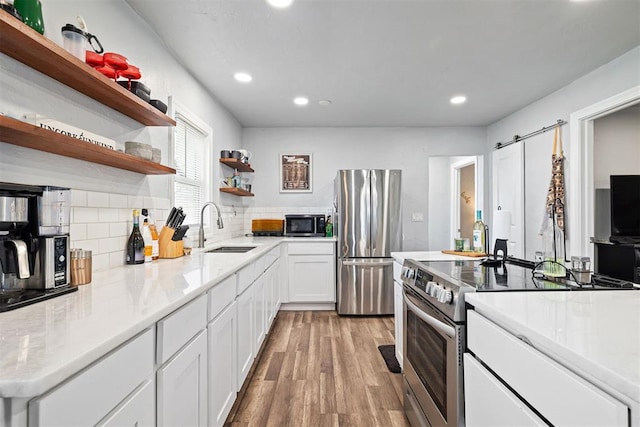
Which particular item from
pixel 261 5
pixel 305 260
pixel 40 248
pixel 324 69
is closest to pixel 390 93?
pixel 324 69

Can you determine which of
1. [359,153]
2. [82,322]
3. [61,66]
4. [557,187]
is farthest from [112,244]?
[557,187]

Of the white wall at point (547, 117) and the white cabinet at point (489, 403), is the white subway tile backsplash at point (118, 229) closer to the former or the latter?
the white cabinet at point (489, 403)

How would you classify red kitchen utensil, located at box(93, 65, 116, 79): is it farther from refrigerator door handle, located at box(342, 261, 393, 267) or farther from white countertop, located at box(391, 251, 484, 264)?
refrigerator door handle, located at box(342, 261, 393, 267)

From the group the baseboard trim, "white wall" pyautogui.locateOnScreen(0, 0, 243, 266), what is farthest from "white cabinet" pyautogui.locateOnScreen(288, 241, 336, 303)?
"white wall" pyautogui.locateOnScreen(0, 0, 243, 266)

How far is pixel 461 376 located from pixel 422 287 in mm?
455

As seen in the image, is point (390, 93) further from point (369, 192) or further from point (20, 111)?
point (20, 111)

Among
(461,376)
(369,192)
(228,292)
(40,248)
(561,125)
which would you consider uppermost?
(561,125)

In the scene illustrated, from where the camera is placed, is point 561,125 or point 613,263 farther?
point 561,125

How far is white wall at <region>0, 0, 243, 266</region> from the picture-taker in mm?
1197

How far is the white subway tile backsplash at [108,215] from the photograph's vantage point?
1.63m

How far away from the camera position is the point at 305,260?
3.92 metres

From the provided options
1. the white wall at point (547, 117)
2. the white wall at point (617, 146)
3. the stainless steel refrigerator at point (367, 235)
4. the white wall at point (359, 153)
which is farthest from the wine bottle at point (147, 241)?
the white wall at point (617, 146)

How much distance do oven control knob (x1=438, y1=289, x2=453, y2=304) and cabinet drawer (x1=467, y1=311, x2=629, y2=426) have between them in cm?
18

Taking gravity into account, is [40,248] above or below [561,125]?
below
